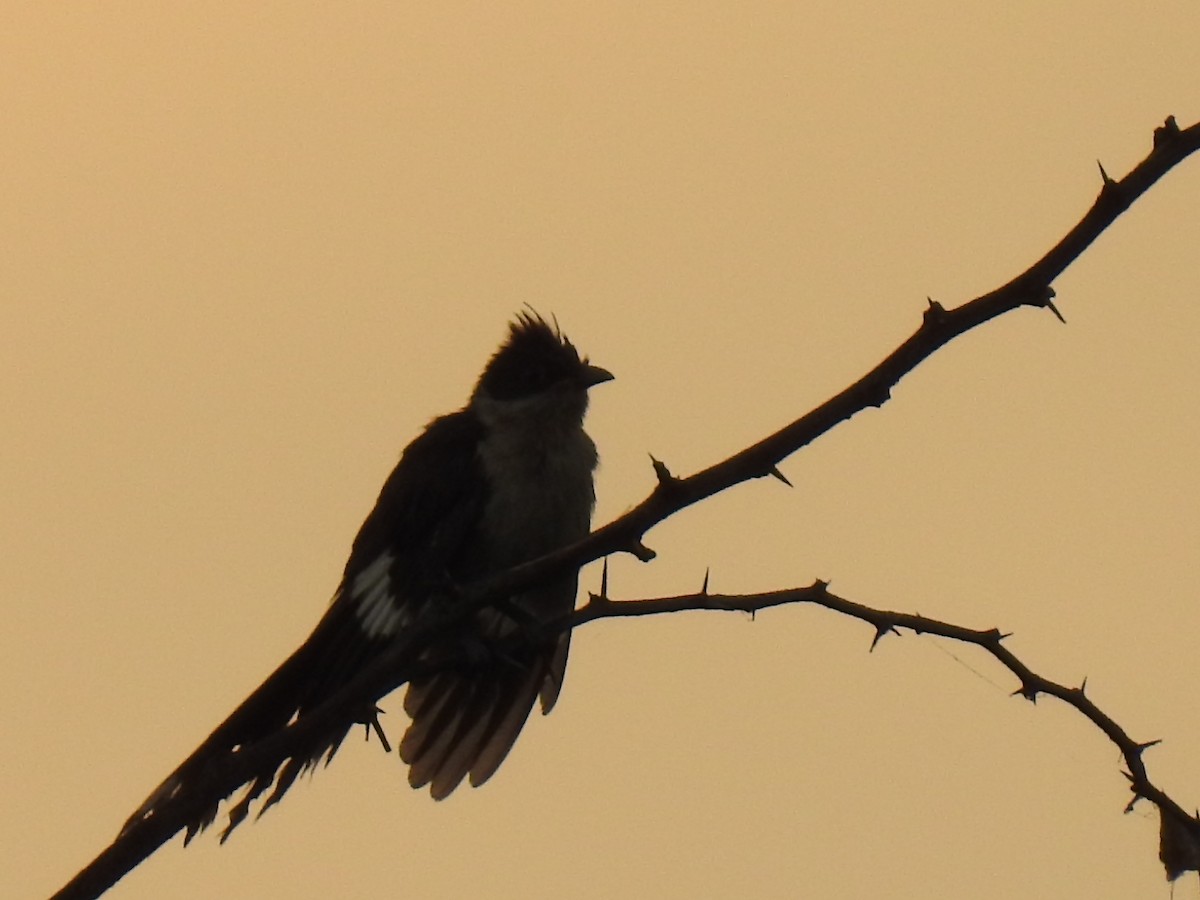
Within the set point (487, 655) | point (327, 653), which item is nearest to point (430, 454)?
point (327, 653)

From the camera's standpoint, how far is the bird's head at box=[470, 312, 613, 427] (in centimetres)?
759

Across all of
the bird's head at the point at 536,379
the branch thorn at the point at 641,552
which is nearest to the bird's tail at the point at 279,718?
the branch thorn at the point at 641,552

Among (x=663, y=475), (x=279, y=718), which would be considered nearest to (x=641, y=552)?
(x=663, y=475)

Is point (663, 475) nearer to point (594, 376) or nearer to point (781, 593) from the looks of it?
point (781, 593)

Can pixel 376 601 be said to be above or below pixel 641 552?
above

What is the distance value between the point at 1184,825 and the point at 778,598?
880 mm

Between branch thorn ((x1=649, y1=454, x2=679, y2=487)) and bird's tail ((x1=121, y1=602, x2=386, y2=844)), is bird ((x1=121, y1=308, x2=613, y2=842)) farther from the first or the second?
branch thorn ((x1=649, y1=454, x2=679, y2=487))

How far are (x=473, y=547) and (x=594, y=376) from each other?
1.27 metres

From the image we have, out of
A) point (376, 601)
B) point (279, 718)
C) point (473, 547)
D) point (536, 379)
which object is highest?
point (536, 379)

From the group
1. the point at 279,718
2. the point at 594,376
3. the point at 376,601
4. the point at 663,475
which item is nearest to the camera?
the point at 663,475

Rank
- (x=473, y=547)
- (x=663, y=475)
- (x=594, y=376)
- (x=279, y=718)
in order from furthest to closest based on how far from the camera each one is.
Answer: (x=594, y=376)
(x=473, y=547)
(x=279, y=718)
(x=663, y=475)

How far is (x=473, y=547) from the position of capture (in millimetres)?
6848

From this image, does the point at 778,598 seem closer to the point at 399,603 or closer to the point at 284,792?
the point at 284,792

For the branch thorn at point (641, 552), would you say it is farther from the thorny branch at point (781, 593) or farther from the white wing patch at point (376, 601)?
the white wing patch at point (376, 601)
